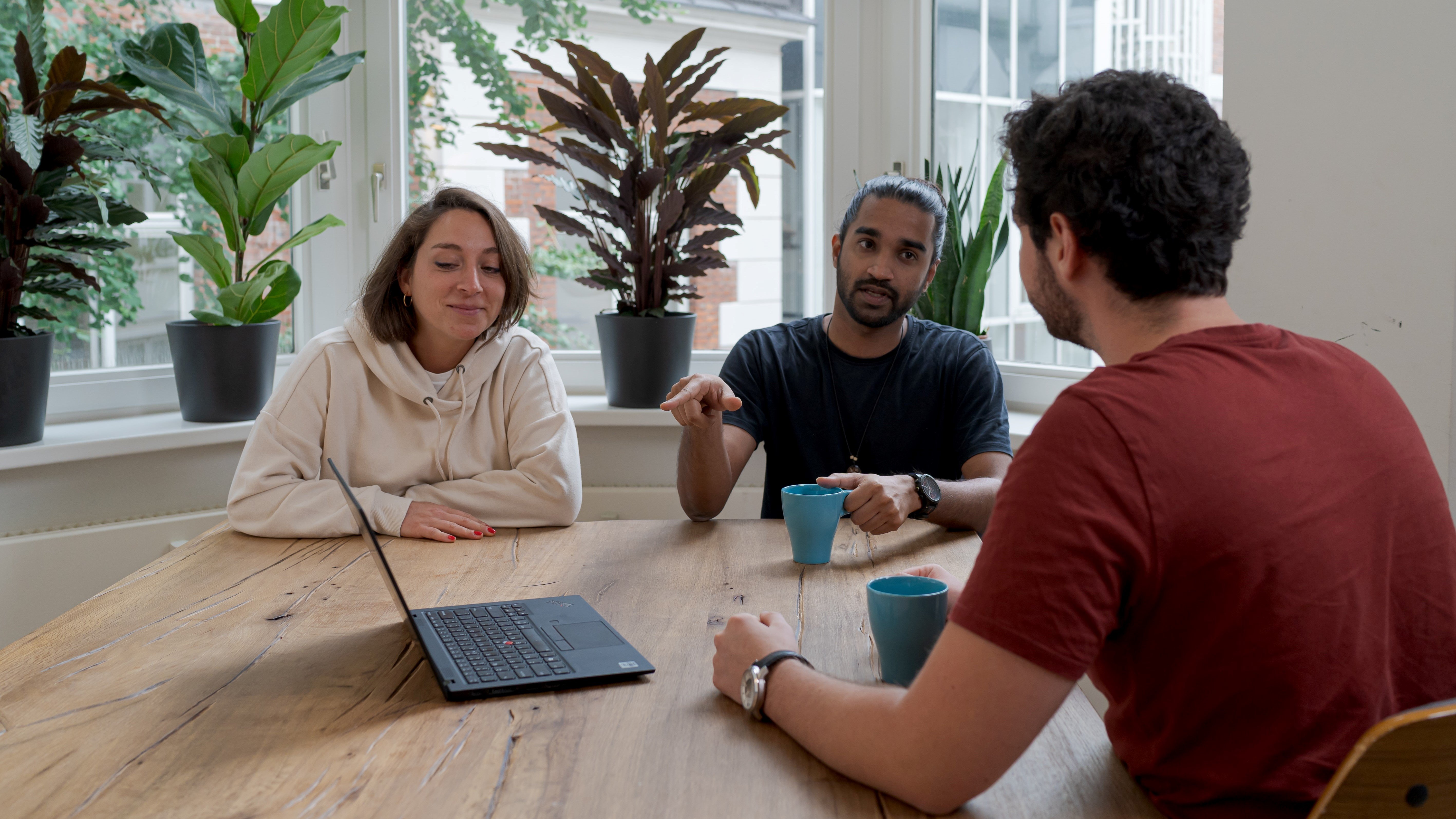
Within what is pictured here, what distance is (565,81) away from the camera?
2.60 metres

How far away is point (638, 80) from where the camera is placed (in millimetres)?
2945

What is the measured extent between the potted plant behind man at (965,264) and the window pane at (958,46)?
1.17 feet

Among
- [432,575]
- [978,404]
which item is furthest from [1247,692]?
[978,404]

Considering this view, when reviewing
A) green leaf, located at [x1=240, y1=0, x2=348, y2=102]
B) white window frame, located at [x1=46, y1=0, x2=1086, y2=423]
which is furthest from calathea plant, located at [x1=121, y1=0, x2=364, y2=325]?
white window frame, located at [x1=46, y1=0, x2=1086, y2=423]

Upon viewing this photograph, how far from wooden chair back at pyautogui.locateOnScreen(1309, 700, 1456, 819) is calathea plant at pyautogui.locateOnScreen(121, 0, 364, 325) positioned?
91.8 inches

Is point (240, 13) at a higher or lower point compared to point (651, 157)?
higher

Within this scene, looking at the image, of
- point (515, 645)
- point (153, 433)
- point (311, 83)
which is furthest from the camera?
point (311, 83)

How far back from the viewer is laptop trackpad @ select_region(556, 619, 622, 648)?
1.08m

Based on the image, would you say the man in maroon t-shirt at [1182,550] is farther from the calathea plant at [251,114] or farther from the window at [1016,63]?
the calathea plant at [251,114]

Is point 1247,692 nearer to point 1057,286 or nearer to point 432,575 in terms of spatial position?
point 1057,286

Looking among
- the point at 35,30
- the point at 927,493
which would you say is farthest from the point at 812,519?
the point at 35,30

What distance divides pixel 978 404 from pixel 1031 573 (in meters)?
1.40

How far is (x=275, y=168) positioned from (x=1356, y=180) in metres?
2.21

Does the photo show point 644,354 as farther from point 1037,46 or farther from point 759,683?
point 759,683
